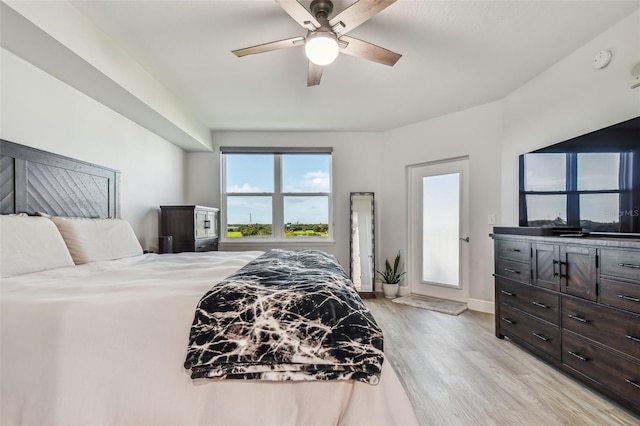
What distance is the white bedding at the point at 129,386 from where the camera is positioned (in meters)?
1.06

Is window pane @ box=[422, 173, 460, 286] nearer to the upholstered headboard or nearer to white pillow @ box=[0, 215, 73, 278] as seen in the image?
the upholstered headboard

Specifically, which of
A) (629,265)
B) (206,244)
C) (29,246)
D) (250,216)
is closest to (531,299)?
(629,265)

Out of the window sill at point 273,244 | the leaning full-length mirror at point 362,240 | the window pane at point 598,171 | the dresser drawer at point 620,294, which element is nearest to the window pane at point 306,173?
the leaning full-length mirror at point 362,240

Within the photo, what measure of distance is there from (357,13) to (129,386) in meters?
2.07

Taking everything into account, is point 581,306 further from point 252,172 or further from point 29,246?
point 252,172

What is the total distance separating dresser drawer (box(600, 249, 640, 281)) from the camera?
1560 millimetres

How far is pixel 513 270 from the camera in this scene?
8.26ft

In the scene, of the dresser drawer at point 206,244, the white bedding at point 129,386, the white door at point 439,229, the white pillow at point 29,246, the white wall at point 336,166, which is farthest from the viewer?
the white wall at point 336,166

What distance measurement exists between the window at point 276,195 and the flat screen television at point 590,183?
271 centimetres

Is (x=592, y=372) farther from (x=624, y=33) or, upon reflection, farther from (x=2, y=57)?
(x=2, y=57)

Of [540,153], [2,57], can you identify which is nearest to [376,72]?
[540,153]

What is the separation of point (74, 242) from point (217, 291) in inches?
53.6

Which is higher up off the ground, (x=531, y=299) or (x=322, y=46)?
(x=322, y=46)

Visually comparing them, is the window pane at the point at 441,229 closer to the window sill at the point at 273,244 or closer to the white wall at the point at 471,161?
the white wall at the point at 471,161
